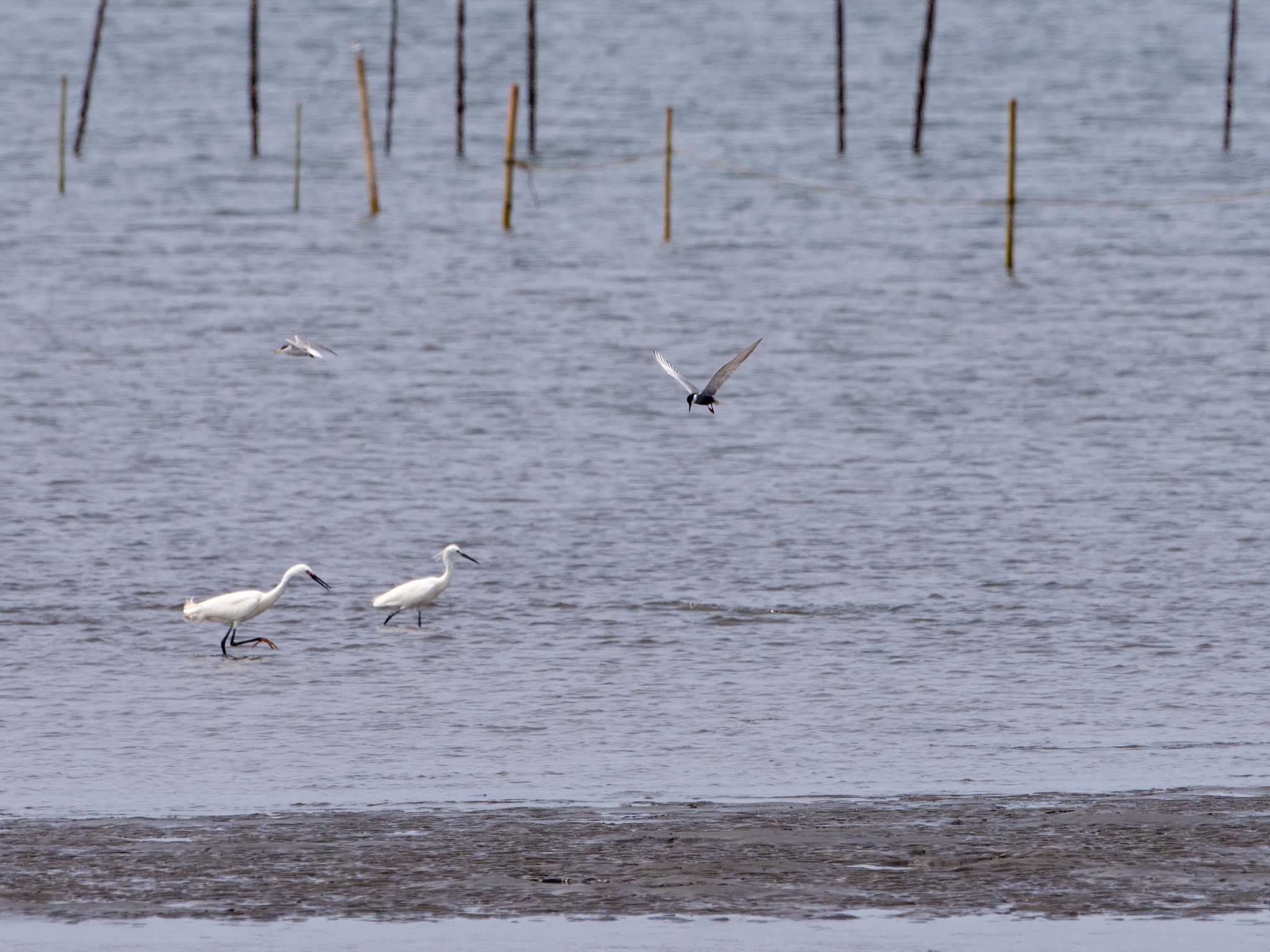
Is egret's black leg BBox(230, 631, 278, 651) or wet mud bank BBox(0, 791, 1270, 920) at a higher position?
wet mud bank BBox(0, 791, 1270, 920)

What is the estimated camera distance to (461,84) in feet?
202

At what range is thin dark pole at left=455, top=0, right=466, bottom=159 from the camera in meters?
59.2

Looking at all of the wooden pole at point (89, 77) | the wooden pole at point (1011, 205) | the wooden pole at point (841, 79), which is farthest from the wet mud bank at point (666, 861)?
the wooden pole at point (89, 77)

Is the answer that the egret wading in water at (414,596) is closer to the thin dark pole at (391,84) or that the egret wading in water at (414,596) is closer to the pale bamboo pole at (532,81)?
the pale bamboo pole at (532,81)

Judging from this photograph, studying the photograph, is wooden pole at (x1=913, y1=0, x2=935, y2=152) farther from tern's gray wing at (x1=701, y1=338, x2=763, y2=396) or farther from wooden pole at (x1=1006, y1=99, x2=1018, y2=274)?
tern's gray wing at (x1=701, y1=338, x2=763, y2=396)

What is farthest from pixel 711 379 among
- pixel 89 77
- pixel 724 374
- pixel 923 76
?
pixel 89 77

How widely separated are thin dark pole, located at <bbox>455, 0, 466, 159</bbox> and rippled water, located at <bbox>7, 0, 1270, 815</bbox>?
3.02 ft

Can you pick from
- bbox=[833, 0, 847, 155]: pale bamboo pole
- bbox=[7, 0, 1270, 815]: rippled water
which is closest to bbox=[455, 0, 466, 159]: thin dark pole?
bbox=[7, 0, 1270, 815]: rippled water

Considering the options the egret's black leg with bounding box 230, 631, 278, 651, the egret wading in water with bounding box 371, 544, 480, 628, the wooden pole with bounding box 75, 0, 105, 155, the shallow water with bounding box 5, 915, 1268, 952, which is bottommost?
the egret's black leg with bounding box 230, 631, 278, 651

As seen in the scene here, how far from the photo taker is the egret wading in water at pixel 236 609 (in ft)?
57.4

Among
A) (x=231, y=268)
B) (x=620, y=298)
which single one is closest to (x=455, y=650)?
(x=620, y=298)

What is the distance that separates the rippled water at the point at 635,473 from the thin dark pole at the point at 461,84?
3.02ft

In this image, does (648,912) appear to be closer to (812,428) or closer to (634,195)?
(812,428)

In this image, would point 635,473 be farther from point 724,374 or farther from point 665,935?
point 665,935
